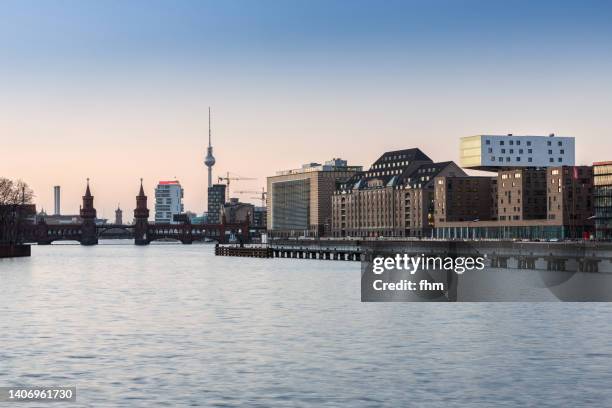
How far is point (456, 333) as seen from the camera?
6019 centimetres

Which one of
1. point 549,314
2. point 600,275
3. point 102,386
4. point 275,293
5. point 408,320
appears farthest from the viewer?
point 600,275

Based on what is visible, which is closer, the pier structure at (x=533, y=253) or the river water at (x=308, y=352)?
the river water at (x=308, y=352)

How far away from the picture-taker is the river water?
131 ft

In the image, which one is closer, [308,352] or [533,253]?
[308,352]

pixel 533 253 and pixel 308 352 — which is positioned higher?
pixel 533 253

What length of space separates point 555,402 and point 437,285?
79.9 meters

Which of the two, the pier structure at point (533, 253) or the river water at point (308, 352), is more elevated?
the pier structure at point (533, 253)

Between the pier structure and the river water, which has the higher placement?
the pier structure

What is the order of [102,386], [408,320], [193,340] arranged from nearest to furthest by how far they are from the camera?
[102,386] → [193,340] → [408,320]

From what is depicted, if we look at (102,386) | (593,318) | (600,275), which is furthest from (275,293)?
(102,386)

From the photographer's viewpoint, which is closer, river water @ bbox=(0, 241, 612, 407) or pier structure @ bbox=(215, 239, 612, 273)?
river water @ bbox=(0, 241, 612, 407)

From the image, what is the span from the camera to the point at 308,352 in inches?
2035

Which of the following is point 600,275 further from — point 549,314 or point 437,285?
point 549,314

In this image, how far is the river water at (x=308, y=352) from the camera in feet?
131
